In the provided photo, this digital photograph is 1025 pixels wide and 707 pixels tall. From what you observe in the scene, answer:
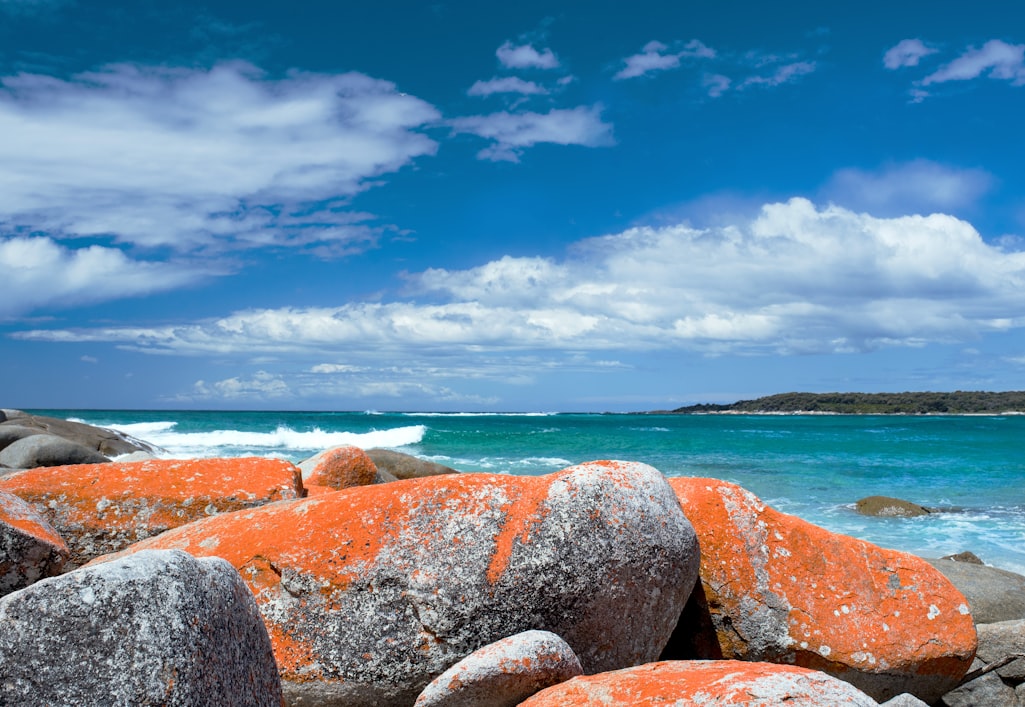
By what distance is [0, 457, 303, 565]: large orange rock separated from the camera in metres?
5.97

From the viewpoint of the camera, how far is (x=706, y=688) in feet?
11.3

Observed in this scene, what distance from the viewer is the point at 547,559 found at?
4684 mm

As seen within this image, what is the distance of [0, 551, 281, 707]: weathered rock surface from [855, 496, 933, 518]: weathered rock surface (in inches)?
722

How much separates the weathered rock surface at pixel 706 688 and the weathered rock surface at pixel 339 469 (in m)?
4.79

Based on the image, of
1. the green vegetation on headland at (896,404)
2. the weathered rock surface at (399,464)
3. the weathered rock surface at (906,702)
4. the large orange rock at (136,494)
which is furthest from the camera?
the green vegetation on headland at (896,404)

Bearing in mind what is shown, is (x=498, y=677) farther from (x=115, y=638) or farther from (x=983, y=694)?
(x=983, y=694)

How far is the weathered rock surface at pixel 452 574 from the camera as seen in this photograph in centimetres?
454


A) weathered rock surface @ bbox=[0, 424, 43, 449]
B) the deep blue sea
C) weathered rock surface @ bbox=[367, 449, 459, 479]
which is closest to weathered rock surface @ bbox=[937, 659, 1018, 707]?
the deep blue sea

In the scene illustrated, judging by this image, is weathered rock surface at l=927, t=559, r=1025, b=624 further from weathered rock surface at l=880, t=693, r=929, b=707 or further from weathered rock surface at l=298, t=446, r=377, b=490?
weathered rock surface at l=298, t=446, r=377, b=490

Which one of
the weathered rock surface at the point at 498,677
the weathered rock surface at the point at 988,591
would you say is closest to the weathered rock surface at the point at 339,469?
the weathered rock surface at the point at 498,677

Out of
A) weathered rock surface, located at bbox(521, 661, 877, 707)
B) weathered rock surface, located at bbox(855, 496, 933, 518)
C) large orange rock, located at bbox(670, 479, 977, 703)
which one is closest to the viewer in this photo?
weathered rock surface, located at bbox(521, 661, 877, 707)

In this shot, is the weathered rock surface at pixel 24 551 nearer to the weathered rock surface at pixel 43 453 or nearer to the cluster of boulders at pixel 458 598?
the cluster of boulders at pixel 458 598

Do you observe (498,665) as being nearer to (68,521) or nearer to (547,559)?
(547,559)

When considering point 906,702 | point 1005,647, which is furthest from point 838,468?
point 906,702
